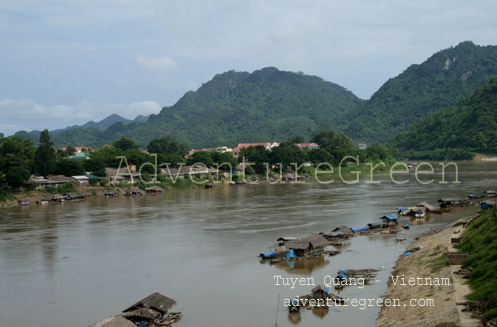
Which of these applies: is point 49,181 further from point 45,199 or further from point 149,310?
point 149,310

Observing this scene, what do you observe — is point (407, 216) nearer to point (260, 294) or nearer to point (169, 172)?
point (260, 294)

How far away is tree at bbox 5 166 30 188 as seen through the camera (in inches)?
1578

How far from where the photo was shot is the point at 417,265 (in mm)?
16359

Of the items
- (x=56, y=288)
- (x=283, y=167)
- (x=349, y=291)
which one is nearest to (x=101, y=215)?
(x=56, y=288)

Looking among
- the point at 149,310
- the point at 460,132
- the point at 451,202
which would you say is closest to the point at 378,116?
the point at 460,132

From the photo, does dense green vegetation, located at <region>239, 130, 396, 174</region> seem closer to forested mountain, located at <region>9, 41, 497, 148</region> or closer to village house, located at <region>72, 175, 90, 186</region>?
village house, located at <region>72, 175, 90, 186</region>

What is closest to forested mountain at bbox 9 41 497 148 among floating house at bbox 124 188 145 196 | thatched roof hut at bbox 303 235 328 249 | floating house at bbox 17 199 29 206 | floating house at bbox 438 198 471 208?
floating house at bbox 124 188 145 196

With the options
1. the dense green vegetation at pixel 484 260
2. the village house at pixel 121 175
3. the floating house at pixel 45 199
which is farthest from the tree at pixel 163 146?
the dense green vegetation at pixel 484 260

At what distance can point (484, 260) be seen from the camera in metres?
13.1

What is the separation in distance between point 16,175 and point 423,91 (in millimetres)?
145700

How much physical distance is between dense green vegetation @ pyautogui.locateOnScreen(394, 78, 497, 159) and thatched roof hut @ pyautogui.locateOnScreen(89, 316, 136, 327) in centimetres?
8333

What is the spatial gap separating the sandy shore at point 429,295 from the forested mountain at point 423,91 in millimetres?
123975

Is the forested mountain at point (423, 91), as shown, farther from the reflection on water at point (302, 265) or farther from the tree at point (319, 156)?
the reflection on water at point (302, 265)

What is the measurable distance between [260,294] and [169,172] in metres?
39.7
